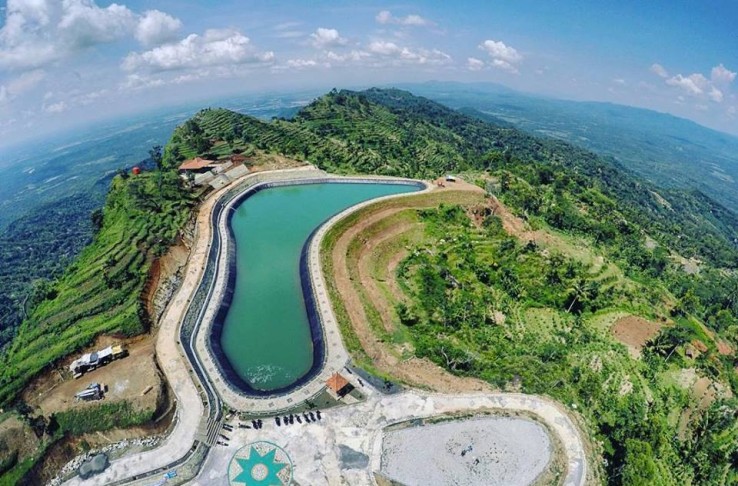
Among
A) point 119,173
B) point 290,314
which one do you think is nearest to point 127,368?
point 290,314

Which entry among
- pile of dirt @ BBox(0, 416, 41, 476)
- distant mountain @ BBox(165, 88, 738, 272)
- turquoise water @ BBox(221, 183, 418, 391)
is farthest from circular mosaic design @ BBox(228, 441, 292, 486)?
distant mountain @ BBox(165, 88, 738, 272)

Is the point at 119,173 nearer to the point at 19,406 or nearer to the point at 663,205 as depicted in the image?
the point at 19,406

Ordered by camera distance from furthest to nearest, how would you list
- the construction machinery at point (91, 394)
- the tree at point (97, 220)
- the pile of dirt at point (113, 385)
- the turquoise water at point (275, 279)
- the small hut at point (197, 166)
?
the small hut at point (197, 166) → the tree at point (97, 220) → the turquoise water at point (275, 279) → the construction machinery at point (91, 394) → the pile of dirt at point (113, 385)

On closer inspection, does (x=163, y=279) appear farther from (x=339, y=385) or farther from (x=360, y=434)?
(x=360, y=434)

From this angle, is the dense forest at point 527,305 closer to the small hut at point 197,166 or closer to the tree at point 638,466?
the tree at point 638,466

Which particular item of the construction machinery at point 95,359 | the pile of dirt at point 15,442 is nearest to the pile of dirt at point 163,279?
the construction machinery at point 95,359

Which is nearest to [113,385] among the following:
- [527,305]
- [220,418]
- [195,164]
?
[220,418]

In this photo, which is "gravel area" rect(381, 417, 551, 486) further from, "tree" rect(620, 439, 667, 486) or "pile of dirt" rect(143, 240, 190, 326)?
"pile of dirt" rect(143, 240, 190, 326)
